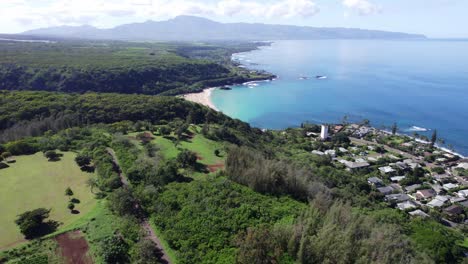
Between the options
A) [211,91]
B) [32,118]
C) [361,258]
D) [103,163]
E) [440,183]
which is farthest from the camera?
[211,91]

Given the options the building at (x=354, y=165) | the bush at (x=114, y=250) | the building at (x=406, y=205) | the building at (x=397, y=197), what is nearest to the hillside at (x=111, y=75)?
the building at (x=354, y=165)

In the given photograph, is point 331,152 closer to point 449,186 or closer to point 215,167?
point 449,186

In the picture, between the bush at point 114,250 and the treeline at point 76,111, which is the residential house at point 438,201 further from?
the bush at point 114,250

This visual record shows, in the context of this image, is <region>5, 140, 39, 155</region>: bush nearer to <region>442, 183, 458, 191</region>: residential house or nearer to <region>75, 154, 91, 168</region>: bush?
<region>75, 154, 91, 168</region>: bush

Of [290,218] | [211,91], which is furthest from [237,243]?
[211,91]

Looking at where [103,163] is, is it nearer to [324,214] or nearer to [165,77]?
[324,214]

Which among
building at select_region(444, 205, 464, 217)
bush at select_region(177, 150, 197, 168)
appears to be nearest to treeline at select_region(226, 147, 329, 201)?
bush at select_region(177, 150, 197, 168)
